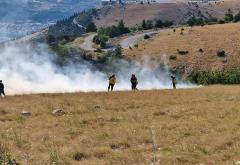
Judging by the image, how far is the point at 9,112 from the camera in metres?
33.9

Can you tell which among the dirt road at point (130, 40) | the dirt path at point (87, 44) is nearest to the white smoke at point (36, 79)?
the dirt path at point (87, 44)

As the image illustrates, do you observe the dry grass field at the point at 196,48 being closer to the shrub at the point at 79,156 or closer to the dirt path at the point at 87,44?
the dirt path at the point at 87,44

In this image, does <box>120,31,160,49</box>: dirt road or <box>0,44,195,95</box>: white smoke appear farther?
<box>120,31,160,49</box>: dirt road

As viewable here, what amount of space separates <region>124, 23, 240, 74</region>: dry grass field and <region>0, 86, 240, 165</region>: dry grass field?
85.0m

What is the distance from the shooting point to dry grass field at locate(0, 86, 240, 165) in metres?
22.1

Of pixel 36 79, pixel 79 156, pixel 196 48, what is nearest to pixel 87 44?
pixel 196 48

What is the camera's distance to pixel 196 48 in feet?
452

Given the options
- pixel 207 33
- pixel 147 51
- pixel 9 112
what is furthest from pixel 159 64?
pixel 9 112

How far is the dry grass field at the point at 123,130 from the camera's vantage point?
72.4 ft

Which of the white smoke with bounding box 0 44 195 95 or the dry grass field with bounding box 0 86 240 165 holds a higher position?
the white smoke with bounding box 0 44 195 95

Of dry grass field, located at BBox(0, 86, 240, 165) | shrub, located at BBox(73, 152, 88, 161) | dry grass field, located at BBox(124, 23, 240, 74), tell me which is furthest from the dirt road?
shrub, located at BBox(73, 152, 88, 161)

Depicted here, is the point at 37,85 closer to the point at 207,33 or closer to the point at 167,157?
the point at 167,157

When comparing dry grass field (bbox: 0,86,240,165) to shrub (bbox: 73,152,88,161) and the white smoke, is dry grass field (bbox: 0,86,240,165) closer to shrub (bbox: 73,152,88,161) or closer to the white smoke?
shrub (bbox: 73,152,88,161)

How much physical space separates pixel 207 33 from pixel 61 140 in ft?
424
